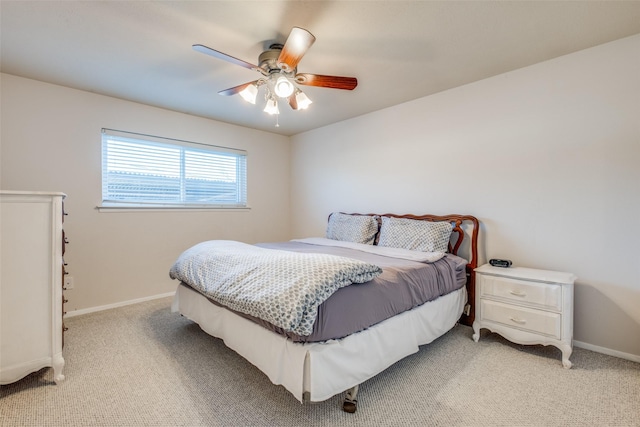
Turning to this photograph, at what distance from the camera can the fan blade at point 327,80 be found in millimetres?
2070

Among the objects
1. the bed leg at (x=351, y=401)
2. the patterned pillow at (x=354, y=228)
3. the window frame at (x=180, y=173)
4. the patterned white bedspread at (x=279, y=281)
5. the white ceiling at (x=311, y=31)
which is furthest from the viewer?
the patterned pillow at (x=354, y=228)

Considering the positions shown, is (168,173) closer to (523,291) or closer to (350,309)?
(350,309)

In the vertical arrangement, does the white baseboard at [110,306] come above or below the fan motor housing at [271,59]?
below

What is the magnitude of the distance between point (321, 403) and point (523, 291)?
1.69 meters

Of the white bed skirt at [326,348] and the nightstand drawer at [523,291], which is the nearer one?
the white bed skirt at [326,348]

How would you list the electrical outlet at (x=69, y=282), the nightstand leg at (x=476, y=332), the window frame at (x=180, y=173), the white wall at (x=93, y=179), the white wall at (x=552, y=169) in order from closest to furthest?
the white wall at (x=552, y=169), the nightstand leg at (x=476, y=332), the white wall at (x=93, y=179), the electrical outlet at (x=69, y=282), the window frame at (x=180, y=173)

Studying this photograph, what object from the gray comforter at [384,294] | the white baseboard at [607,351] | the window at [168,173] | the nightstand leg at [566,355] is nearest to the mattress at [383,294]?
the gray comforter at [384,294]

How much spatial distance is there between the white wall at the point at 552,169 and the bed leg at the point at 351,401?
189 centimetres

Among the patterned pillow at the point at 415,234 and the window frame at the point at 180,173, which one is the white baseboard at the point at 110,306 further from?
the patterned pillow at the point at 415,234

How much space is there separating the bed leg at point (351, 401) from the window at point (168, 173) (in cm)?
303

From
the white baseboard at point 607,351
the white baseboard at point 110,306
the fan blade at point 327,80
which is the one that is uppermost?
the fan blade at point 327,80

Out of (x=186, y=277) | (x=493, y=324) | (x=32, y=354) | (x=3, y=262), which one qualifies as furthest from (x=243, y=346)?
(x=493, y=324)

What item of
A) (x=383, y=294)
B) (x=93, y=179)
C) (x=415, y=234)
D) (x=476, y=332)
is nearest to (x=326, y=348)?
(x=383, y=294)

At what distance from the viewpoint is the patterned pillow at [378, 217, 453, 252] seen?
2730 mm
